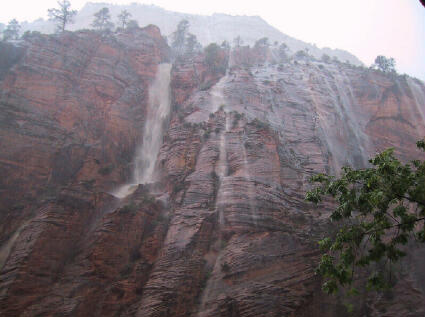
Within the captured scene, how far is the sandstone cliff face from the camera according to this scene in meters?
18.9

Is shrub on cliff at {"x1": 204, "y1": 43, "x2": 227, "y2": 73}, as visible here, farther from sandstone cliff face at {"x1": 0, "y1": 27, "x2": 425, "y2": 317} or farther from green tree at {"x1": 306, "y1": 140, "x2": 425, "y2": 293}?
green tree at {"x1": 306, "y1": 140, "x2": 425, "y2": 293}

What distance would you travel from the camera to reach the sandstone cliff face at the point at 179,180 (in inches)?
745

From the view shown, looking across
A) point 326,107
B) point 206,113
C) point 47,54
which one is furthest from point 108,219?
point 326,107

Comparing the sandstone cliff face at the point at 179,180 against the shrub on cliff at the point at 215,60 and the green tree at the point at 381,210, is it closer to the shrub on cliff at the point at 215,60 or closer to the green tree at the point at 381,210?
the shrub on cliff at the point at 215,60

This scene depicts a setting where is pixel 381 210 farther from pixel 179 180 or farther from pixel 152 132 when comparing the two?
pixel 152 132

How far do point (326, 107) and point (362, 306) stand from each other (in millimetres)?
20133

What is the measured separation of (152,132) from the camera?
3459 cm

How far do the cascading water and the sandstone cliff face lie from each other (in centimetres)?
82

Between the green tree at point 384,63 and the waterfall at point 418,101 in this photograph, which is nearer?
the waterfall at point 418,101

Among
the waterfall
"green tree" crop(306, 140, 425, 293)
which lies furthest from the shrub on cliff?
"green tree" crop(306, 140, 425, 293)

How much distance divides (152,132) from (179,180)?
10.6 meters

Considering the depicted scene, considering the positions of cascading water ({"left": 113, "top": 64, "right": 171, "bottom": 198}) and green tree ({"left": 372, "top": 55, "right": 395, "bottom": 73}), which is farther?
green tree ({"left": 372, "top": 55, "right": 395, "bottom": 73})

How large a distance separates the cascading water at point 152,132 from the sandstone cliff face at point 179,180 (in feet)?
2.69

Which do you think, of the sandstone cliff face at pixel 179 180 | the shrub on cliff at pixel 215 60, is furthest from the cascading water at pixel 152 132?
the shrub on cliff at pixel 215 60
